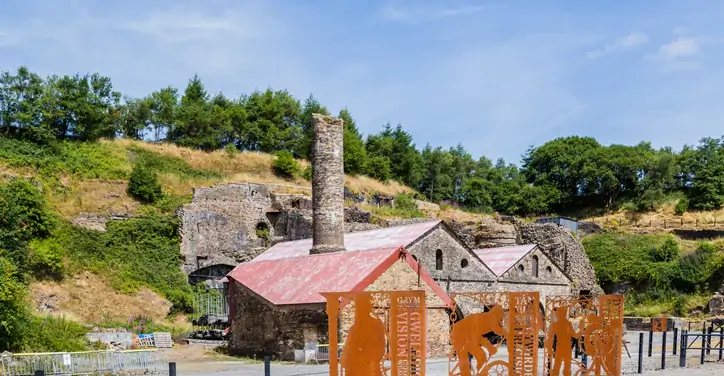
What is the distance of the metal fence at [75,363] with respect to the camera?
1624 centimetres

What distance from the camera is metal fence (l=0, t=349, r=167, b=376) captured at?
53.3ft

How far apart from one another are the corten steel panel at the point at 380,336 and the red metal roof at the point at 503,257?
20.1m

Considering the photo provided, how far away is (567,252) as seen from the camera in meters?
40.7

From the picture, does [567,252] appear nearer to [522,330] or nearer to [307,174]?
[307,174]

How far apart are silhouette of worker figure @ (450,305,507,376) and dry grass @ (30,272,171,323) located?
72.9ft

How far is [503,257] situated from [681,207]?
29.7m

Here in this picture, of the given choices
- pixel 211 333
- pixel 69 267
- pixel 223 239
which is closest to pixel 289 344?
pixel 211 333

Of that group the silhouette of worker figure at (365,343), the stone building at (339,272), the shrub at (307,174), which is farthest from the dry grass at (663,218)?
the silhouette of worker figure at (365,343)

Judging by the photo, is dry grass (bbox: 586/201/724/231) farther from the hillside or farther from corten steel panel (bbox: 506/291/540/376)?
corten steel panel (bbox: 506/291/540/376)

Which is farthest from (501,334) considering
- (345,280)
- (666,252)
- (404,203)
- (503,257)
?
(404,203)

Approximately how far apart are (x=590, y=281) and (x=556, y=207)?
28183 mm

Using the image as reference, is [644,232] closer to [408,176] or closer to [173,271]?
[408,176]

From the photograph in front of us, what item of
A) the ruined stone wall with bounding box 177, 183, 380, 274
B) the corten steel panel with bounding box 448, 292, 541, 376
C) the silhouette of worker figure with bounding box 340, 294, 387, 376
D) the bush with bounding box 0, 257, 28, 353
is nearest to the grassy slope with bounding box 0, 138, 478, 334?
the ruined stone wall with bounding box 177, 183, 380, 274

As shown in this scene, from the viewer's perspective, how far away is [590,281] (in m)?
40.7
